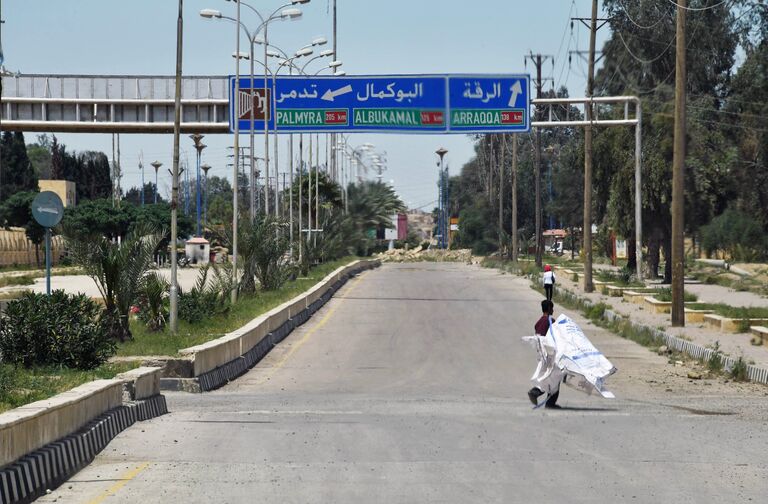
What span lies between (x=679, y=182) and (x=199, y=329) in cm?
1182

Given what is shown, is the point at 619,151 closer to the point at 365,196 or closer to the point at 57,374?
the point at 57,374

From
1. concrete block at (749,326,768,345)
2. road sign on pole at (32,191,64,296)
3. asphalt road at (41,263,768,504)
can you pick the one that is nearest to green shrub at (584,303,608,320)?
concrete block at (749,326,768,345)

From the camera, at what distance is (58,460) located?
999 centimetres

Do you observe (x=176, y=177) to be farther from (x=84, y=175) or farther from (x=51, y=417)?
(x=84, y=175)

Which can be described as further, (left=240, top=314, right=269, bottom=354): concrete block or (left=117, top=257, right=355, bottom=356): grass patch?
(left=240, top=314, right=269, bottom=354): concrete block

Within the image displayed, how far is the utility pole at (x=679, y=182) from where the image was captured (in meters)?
29.1

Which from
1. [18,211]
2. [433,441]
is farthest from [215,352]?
[18,211]

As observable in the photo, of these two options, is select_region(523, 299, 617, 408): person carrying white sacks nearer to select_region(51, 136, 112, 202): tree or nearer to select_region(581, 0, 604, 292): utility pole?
select_region(581, 0, 604, 292): utility pole

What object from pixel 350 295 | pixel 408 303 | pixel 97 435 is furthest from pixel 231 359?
pixel 350 295

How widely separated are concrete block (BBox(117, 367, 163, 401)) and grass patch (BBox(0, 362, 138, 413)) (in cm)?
38

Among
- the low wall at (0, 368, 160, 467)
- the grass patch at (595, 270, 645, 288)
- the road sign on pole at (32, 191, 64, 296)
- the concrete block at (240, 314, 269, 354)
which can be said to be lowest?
the grass patch at (595, 270, 645, 288)

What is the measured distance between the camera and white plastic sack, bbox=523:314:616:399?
1597 cm

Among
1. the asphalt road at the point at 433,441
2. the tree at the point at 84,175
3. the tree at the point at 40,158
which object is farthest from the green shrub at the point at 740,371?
the tree at the point at 40,158

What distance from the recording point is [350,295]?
47000 mm
